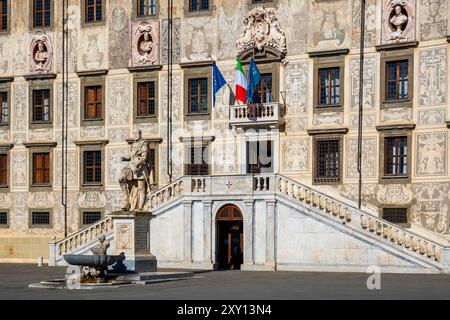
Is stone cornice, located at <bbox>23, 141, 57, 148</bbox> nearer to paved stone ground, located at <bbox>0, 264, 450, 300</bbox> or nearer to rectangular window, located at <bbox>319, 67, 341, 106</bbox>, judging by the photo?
paved stone ground, located at <bbox>0, 264, 450, 300</bbox>

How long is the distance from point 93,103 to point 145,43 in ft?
14.2

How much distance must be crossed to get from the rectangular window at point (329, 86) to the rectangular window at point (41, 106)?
50.5ft

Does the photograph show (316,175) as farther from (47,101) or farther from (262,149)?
(47,101)

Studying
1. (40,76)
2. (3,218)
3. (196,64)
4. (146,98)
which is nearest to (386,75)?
(196,64)

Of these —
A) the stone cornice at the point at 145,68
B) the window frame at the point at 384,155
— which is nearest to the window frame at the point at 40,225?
the stone cornice at the point at 145,68

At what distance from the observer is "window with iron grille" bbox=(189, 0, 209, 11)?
4712 centimetres

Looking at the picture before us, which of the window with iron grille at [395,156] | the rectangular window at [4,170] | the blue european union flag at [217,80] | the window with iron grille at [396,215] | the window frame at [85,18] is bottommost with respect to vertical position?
the window with iron grille at [396,215]

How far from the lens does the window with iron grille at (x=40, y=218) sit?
50.8 metres

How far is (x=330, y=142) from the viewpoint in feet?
144

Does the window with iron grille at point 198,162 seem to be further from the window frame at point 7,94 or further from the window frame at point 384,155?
the window frame at point 7,94

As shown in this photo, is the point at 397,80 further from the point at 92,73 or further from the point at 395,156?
the point at 92,73
